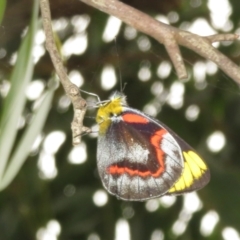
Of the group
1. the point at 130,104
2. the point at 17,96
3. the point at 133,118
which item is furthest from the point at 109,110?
the point at 130,104

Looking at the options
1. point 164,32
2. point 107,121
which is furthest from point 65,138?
point 164,32

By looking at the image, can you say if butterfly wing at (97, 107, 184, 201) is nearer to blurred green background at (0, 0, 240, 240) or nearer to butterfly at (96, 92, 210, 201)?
butterfly at (96, 92, 210, 201)

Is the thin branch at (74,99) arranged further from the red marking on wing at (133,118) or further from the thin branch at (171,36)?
the red marking on wing at (133,118)

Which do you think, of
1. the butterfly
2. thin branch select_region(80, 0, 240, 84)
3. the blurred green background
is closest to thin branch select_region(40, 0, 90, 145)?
thin branch select_region(80, 0, 240, 84)

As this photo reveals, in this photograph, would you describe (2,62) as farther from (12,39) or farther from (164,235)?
(164,235)

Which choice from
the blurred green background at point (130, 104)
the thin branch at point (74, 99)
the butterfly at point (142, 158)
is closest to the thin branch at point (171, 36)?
the thin branch at point (74, 99)

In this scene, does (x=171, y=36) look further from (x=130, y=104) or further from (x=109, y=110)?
(x=130, y=104)
